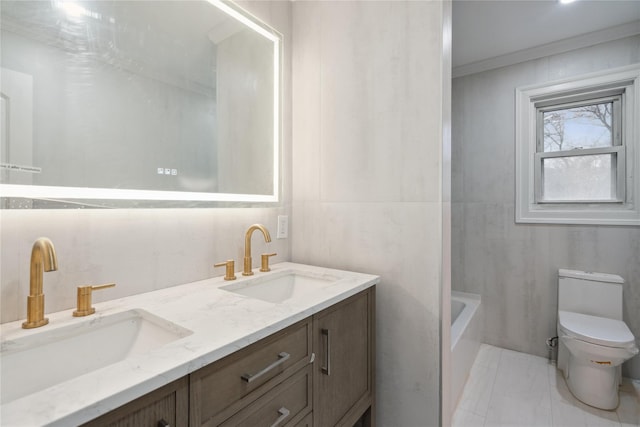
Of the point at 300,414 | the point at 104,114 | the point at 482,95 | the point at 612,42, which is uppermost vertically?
the point at 612,42

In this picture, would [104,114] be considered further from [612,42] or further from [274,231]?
[612,42]

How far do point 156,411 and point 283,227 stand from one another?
111 cm

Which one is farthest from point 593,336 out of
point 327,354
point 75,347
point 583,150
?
point 75,347

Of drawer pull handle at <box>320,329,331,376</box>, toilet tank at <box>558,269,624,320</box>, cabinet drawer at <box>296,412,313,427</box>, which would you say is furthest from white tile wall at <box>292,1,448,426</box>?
toilet tank at <box>558,269,624,320</box>

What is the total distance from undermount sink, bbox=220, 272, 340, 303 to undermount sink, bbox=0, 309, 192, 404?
0.39m

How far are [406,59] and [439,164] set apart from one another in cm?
50

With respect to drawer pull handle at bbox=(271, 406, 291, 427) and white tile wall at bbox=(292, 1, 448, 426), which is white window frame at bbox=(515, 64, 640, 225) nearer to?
white tile wall at bbox=(292, 1, 448, 426)

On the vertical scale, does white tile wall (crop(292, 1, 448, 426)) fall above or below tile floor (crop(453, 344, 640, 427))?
above

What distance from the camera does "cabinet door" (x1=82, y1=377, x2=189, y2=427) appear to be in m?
0.50

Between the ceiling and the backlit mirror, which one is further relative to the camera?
the ceiling

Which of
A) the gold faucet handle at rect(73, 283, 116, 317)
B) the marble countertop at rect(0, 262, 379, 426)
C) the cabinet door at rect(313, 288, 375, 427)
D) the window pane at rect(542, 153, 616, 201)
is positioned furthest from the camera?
the window pane at rect(542, 153, 616, 201)

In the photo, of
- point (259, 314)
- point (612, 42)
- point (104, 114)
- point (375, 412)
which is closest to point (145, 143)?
point (104, 114)

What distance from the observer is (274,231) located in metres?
1.58

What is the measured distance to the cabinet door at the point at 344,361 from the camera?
3.26 ft
